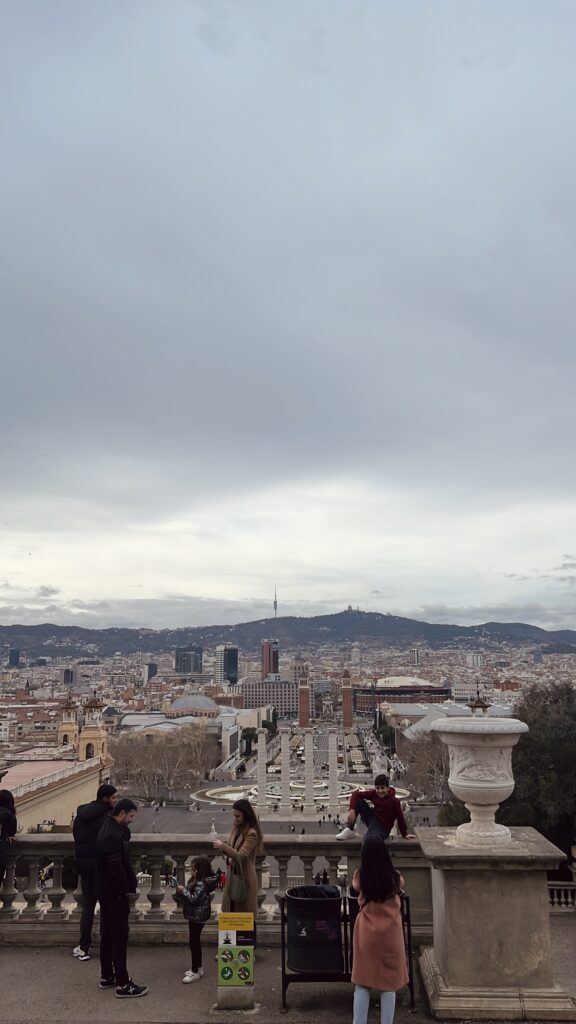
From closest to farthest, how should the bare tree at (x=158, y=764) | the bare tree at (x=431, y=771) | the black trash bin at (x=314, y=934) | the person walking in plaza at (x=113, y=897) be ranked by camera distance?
the black trash bin at (x=314, y=934), the person walking in plaza at (x=113, y=897), the bare tree at (x=431, y=771), the bare tree at (x=158, y=764)

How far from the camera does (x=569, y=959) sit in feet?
23.4

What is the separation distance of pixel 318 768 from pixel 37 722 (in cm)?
5038

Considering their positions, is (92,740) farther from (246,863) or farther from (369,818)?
(246,863)

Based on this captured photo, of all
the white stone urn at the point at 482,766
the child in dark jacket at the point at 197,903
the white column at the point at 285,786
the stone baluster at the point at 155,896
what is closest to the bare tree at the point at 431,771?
the white column at the point at 285,786

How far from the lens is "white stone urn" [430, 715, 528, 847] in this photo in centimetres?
462

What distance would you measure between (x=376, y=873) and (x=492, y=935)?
96cm

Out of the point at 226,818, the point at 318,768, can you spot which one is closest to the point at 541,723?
the point at 226,818

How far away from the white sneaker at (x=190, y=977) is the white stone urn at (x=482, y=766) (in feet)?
6.40

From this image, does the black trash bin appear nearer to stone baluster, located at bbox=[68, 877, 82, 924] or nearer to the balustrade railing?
stone baluster, located at bbox=[68, 877, 82, 924]

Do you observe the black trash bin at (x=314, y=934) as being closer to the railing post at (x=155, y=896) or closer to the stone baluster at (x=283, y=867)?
the stone baluster at (x=283, y=867)

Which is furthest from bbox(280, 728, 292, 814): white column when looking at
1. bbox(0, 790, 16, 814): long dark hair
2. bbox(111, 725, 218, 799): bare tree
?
bbox(0, 790, 16, 814): long dark hair

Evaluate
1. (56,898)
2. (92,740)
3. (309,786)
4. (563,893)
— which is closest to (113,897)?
(56,898)

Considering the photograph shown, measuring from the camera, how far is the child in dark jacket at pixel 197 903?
4.91m

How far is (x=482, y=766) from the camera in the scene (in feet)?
15.4
